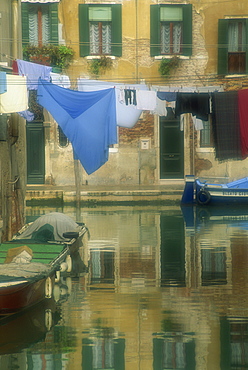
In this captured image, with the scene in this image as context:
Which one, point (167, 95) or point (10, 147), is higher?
point (167, 95)

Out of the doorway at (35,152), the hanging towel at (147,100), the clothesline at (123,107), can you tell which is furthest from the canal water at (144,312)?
the doorway at (35,152)

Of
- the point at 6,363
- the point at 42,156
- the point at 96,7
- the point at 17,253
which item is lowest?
the point at 6,363

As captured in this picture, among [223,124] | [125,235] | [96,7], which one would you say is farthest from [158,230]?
[96,7]

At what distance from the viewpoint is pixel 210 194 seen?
93.1ft

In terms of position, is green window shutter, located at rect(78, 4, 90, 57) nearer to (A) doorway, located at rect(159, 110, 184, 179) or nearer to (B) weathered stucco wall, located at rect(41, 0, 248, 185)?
(B) weathered stucco wall, located at rect(41, 0, 248, 185)

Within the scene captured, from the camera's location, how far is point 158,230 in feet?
73.6

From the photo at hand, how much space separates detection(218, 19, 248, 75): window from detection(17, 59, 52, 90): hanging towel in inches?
485

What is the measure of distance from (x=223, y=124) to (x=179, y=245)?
4697 millimetres

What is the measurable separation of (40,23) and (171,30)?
15.8 ft

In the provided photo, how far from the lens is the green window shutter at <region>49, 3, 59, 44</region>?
30.4 metres

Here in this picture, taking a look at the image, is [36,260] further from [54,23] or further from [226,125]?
[54,23]

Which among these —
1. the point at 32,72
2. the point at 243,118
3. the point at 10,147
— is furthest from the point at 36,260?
the point at 243,118

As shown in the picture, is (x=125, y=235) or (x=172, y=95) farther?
(x=172, y=95)

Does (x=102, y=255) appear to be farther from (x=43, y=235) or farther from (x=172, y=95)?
(x=172, y=95)
